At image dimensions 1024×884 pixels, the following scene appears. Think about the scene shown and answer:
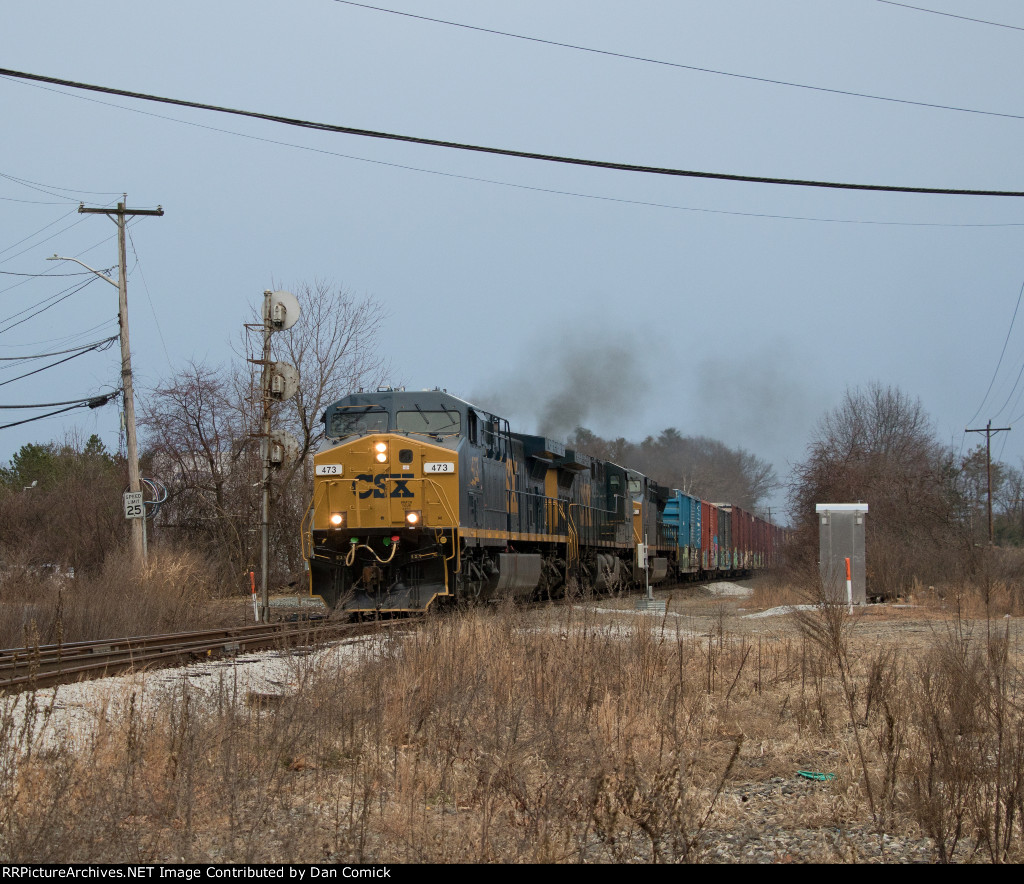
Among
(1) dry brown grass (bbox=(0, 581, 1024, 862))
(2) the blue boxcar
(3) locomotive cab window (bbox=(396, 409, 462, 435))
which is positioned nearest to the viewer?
(1) dry brown grass (bbox=(0, 581, 1024, 862))

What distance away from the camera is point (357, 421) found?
15930 mm

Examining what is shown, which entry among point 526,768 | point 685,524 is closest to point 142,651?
point 526,768

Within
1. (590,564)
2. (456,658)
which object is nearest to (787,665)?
(456,658)

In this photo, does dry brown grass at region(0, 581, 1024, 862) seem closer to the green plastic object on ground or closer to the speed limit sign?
the green plastic object on ground

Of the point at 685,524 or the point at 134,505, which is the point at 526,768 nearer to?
the point at 134,505

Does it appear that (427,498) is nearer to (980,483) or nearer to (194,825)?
(194,825)

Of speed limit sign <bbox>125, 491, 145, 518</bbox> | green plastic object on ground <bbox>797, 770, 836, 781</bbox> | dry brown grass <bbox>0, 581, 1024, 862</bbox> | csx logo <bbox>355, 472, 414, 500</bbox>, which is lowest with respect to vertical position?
green plastic object on ground <bbox>797, 770, 836, 781</bbox>

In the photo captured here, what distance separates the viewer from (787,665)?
9.56 meters

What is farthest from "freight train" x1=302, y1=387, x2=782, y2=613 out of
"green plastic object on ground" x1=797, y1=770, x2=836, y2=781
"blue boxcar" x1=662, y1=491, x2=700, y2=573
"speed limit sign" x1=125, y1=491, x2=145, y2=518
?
"blue boxcar" x1=662, y1=491, x2=700, y2=573

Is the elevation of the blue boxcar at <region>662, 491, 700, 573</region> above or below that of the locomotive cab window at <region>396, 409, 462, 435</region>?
below

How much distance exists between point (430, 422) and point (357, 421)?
1.23 metres

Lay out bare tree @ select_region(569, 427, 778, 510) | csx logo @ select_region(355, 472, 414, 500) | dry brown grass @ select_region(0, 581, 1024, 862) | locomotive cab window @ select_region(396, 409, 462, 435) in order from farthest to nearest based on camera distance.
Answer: bare tree @ select_region(569, 427, 778, 510) → locomotive cab window @ select_region(396, 409, 462, 435) → csx logo @ select_region(355, 472, 414, 500) → dry brown grass @ select_region(0, 581, 1024, 862)

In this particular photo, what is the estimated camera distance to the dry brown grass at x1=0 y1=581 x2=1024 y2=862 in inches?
176

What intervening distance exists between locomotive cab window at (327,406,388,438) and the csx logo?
1.02 m
